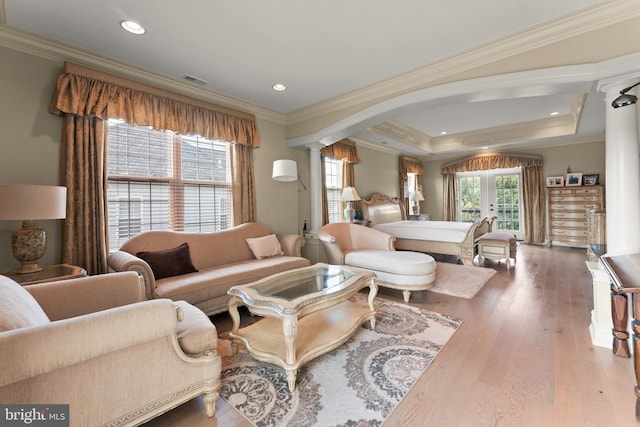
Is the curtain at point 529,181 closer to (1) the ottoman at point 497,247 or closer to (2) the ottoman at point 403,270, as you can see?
(1) the ottoman at point 497,247

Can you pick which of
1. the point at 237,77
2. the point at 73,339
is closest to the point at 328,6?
the point at 237,77

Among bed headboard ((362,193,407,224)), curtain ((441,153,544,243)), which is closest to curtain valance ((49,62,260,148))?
bed headboard ((362,193,407,224))

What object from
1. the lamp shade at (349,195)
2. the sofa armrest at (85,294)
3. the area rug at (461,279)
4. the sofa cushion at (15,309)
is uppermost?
the lamp shade at (349,195)

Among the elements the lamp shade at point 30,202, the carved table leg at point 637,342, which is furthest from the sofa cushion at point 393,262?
the lamp shade at point 30,202

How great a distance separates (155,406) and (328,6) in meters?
2.89

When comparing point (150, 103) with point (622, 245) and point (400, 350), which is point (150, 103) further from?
point (622, 245)

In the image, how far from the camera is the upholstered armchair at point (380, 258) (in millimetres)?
3203

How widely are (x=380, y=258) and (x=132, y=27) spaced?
135 inches

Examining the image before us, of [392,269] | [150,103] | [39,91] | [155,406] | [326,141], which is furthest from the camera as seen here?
[326,141]

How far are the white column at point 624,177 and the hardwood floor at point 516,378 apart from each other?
33.7 inches

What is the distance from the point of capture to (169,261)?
2.82 m

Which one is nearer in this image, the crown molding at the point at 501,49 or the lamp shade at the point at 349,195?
the crown molding at the point at 501,49

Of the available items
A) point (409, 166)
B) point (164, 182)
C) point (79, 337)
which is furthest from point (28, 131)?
point (409, 166)

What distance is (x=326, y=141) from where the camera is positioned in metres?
4.42
